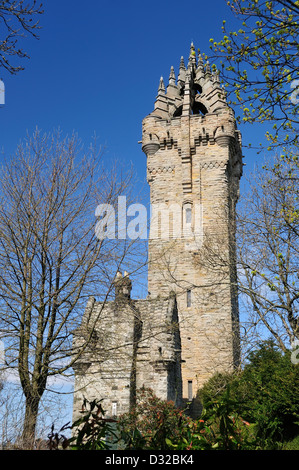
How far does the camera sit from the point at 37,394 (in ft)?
32.0

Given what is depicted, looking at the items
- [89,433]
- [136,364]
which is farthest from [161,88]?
[89,433]

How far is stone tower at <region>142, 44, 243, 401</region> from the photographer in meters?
23.9

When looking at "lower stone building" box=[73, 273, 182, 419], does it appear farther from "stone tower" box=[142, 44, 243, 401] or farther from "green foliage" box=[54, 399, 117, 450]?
"green foliage" box=[54, 399, 117, 450]

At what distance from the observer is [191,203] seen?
26766 mm

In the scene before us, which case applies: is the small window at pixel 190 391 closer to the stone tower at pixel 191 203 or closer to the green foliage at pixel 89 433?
the stone tower at pixel 191 203

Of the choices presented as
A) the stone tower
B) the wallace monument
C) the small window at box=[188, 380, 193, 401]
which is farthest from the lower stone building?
the stone tower

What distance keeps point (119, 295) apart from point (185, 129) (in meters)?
18.3

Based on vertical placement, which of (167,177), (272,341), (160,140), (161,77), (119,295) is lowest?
(272,341)

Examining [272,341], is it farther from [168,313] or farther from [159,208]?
[159,208]

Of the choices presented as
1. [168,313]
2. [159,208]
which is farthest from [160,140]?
[168,313]

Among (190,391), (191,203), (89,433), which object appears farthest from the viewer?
(191,203)

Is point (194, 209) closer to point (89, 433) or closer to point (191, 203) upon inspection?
point (191, 203)
